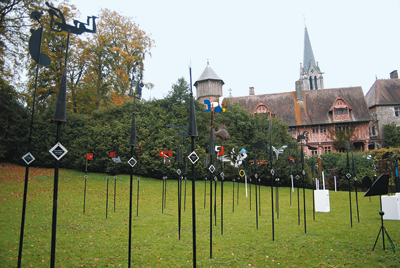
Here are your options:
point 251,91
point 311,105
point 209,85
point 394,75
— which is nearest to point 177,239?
point 209,85

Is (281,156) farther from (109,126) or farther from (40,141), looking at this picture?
(40,141)

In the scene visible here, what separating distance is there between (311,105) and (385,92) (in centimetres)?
1255

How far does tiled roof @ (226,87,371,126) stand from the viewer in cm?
4034

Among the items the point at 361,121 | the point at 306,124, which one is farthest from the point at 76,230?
the point at 361,121

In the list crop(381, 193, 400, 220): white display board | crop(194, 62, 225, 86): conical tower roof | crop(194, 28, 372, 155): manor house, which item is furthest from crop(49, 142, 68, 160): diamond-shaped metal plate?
crop(194, 62, 225, 86): conical tower roof

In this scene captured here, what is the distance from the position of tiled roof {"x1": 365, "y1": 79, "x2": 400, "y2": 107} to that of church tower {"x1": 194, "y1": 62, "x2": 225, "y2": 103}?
25485mm

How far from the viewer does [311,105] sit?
4241 cm

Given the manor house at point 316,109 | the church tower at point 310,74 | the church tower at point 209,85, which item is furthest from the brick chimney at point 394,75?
the church tower at point 209,85

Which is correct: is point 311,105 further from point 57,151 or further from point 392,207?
point 57,151

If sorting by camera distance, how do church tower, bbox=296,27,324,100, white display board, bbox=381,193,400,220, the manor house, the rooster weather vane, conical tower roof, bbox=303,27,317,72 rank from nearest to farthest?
the rooster weather vane < white display board, bbox=381,193,400,220 < the manor house < church tower, bbox=296,27,324,100 < conical tower roof, bbox=303,27,317,72

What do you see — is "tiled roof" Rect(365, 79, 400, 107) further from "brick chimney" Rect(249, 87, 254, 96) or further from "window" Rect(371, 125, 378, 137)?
"brick chimney" Rect(249, 87, 254, 96)

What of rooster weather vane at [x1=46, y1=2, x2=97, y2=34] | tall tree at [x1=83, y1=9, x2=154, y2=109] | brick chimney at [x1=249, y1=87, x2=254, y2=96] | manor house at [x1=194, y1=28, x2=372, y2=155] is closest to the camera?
rooster weather vane at [x1=46, y1=2, x2=97, y2=34]

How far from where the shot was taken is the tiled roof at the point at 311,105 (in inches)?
1588

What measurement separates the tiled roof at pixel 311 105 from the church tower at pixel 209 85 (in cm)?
324
